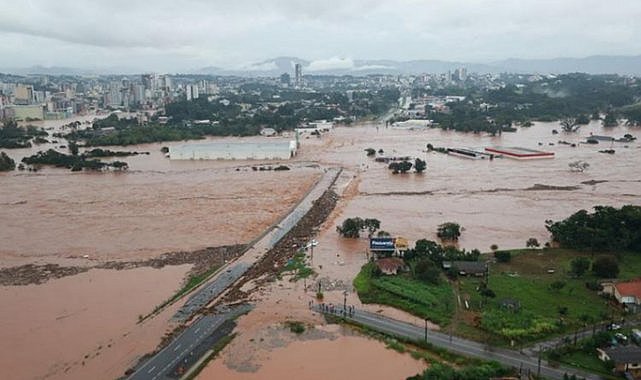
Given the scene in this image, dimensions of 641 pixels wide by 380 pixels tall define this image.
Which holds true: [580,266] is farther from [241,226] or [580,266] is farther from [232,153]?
[232,153]

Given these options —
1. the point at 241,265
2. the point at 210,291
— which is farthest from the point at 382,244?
the point at 210,291

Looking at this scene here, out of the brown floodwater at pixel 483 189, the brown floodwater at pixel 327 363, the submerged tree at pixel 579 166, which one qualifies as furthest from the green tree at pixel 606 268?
the submerged tree at pixel 579 166

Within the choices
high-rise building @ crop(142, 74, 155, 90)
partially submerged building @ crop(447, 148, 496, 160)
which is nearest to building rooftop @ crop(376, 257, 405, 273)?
partially submerged building @ crop(447, 148, 496, 160)

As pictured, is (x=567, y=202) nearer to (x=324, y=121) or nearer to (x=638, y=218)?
(x=638, y=218)

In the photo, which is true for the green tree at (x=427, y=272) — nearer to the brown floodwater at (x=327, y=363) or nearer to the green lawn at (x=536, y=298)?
the green lawn at (x=536, y=298)

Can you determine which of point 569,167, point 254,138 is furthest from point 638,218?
point 254,138

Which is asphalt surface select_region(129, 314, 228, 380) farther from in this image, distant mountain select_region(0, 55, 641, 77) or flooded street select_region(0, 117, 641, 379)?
distant mountain select_region(0, 55, 641, 77)
